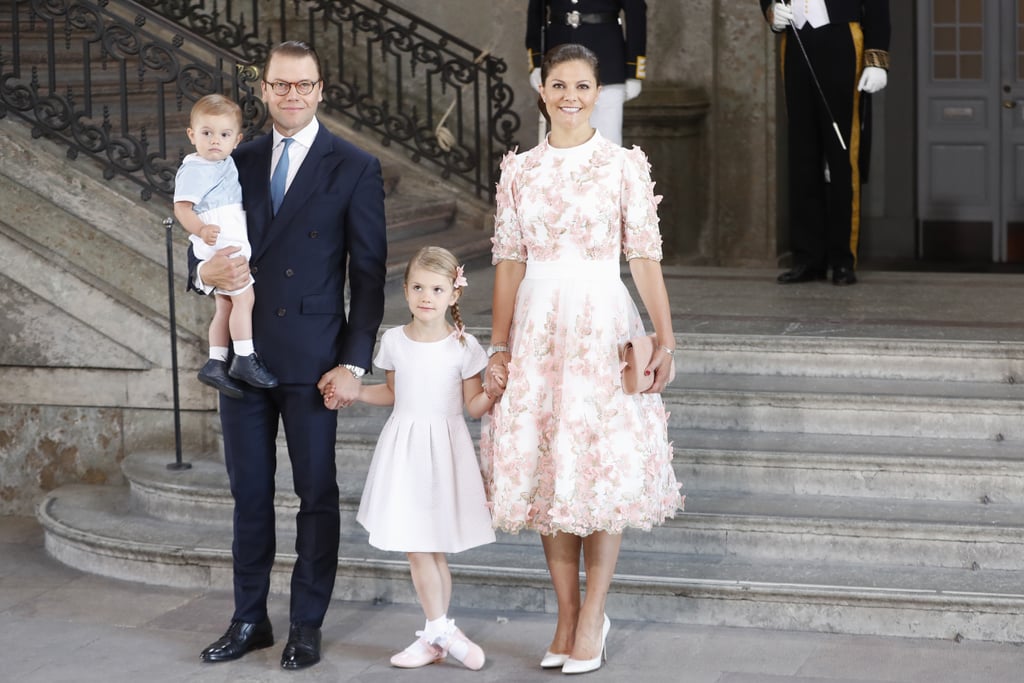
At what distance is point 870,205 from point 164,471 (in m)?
7.05

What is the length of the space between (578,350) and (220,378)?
1.09m

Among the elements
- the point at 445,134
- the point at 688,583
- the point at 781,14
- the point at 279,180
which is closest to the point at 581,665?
the point at 688,583

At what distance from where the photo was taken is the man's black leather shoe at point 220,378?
491 centimetres

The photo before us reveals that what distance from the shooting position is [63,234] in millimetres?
7305

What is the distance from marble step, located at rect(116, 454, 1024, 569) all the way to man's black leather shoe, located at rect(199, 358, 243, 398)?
1.33m

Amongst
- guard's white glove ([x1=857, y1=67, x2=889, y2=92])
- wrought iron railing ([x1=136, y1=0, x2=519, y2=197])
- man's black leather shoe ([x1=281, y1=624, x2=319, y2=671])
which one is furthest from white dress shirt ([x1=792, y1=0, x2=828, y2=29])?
man's black leather shoe ([x1=281, y1=624, x2=319, y2=671])

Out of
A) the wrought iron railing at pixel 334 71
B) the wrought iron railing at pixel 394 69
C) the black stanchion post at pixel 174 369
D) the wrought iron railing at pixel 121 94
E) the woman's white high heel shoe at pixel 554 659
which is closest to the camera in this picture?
the woman's white high heel shoe at pixel 554 659

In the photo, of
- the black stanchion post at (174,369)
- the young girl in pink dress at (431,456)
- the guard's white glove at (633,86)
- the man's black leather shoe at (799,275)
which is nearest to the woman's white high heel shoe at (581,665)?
the young girl in pink dress at (431,456)

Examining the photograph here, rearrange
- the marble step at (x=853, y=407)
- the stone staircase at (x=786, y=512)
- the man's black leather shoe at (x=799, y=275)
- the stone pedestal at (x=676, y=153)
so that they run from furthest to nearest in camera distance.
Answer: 1. the stone pedestal at (x=676, y=153)
2. the man's black leather shoe at (x=799, y=275)
3. the marble step at (x=853, y=407)
4. the stone staircase at (x=786, y=512)

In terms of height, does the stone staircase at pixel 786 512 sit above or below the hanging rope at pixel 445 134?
below

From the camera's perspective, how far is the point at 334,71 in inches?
441

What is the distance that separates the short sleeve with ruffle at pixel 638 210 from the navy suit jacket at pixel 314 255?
2.48ft

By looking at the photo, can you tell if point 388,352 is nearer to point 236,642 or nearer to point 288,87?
point 288,87

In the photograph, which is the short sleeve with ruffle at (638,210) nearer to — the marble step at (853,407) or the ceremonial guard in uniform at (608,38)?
the marble step at (853,407)
